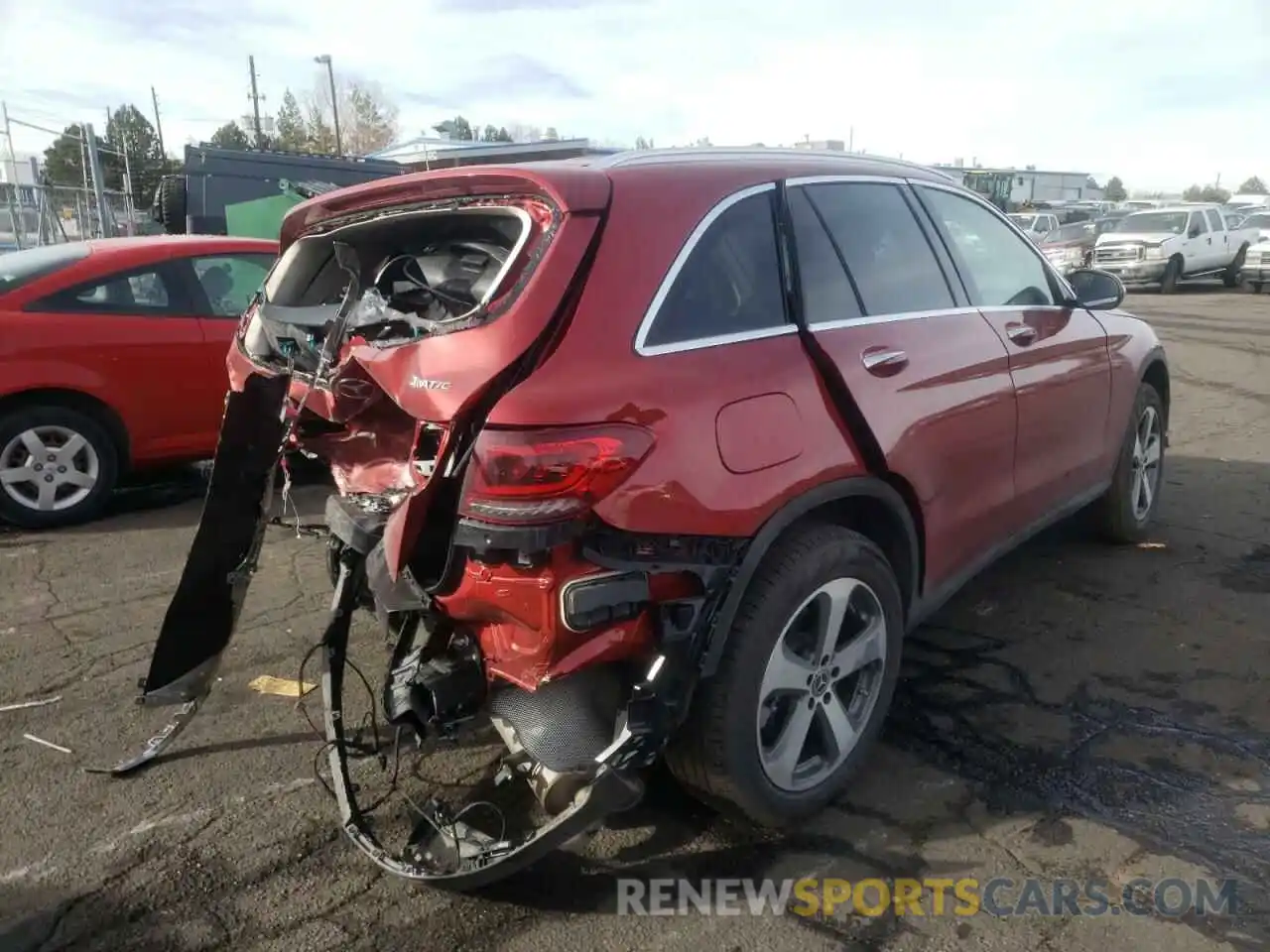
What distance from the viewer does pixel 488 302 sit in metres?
2.39

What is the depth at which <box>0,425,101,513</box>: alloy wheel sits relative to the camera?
5.59 metres

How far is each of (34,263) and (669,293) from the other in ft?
15.9

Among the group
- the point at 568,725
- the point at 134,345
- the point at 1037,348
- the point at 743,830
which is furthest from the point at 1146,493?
the point at 134,345

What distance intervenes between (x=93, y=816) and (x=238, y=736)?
53 cm

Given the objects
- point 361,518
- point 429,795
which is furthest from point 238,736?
point 361,518

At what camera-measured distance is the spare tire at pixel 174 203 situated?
15.1 m

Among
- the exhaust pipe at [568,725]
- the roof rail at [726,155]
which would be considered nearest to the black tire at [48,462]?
the roof rail at [726,155]

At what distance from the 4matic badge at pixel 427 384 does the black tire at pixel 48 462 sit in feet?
13.8

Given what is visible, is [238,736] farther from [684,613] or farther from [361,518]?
[684,613]

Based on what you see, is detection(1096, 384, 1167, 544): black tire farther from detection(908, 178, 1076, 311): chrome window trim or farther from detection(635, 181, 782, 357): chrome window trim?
detection(635, 181, 782, 357): chrome window trim

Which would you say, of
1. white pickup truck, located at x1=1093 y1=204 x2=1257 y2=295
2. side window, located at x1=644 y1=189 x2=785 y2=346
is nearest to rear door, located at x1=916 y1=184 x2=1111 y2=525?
side window, located at x1=644 y1=189 x2=785 y2=346

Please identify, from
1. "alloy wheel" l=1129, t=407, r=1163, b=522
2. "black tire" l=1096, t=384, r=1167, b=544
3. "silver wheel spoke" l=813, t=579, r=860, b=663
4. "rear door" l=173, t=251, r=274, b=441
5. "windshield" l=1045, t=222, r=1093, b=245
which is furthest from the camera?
"windshield" l=1045, t=222, r=1093, b=245

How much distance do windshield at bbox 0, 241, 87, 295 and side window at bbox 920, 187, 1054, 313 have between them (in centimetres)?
484

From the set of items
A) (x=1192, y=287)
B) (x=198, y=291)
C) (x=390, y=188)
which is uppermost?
(x=390, y=188)
